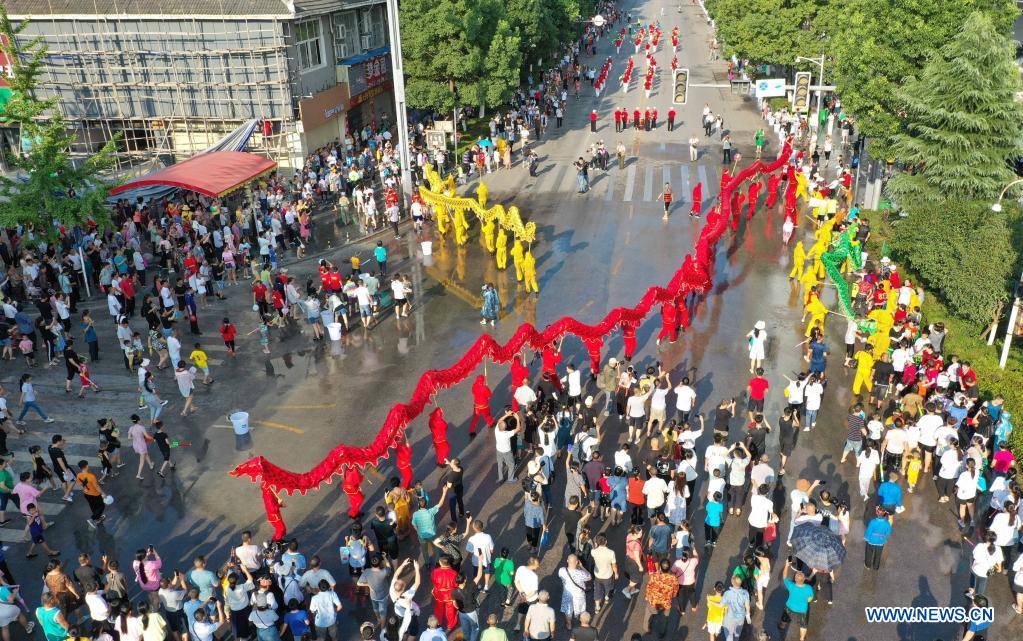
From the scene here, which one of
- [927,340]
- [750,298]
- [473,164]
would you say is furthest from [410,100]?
[927,340]

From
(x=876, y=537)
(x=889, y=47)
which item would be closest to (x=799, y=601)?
(x=876, y=537)

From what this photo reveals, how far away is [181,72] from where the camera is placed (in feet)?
123

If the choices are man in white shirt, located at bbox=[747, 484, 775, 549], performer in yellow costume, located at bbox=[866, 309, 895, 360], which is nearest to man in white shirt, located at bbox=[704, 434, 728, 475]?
man in white shirt, located at bbox=[747, 484, 775, 549]

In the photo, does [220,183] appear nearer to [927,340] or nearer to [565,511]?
[565,511]

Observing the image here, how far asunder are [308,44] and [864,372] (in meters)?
30.9

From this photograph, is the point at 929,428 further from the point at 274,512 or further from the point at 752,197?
the point at 752,197

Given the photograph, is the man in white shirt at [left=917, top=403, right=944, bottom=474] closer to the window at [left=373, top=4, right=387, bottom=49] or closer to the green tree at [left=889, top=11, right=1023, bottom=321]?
the green tree at [left=889, top=11, right=1023, bottom=321]

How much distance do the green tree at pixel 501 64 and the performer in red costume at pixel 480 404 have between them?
27.8 m

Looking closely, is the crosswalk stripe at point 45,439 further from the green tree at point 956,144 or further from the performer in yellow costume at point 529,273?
the green tree at point 956,144

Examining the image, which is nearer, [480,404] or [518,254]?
[480,404]

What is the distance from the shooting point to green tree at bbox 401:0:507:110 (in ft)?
130

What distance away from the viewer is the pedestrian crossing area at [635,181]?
3475 cm

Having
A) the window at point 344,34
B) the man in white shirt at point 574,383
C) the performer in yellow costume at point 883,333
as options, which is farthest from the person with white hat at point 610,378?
the window at point 344,34

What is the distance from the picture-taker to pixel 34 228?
25266 mm
